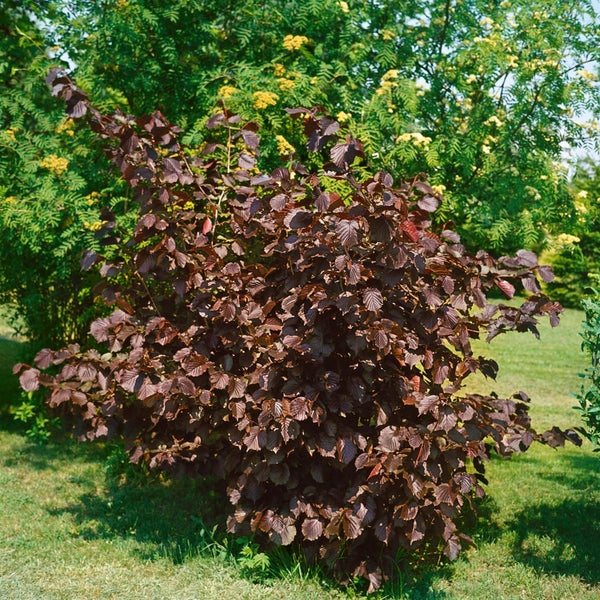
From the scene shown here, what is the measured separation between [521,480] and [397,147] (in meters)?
2.67

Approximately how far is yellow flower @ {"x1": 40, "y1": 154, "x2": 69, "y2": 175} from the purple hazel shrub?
1.62 m

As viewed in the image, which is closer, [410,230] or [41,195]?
[410,230]

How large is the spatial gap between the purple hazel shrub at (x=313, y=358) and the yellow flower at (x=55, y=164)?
1.62 m

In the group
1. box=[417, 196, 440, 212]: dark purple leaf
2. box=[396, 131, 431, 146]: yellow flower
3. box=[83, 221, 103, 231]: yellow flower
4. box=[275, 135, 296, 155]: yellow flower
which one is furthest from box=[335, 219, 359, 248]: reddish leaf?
box=[83, 221, 103, 231]: yellow flower

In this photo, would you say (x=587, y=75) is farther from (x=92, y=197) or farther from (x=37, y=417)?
(x=37, y=417)

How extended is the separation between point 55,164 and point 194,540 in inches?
114

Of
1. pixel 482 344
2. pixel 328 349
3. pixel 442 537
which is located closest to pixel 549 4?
pixel 328 349

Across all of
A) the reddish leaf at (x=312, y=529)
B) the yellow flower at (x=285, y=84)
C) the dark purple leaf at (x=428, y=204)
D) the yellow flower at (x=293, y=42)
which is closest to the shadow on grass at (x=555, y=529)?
the reddish leaf at (x=312, y=529)

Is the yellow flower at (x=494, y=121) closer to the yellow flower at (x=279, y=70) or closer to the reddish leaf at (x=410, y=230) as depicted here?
the yellow flower at (x=279, y=70)

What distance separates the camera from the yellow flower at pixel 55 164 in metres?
5.64

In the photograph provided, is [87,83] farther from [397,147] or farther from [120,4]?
[397,147]

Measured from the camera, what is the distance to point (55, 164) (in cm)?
563

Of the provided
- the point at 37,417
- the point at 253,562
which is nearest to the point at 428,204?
the point at 253,562

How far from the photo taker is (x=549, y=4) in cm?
561
